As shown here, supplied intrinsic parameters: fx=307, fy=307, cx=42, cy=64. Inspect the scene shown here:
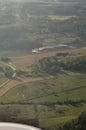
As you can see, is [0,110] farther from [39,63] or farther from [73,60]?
[73,60]

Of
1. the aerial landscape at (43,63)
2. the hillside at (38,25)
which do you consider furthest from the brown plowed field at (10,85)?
the hillside at (38,25)

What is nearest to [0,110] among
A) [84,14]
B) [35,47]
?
[35,47]

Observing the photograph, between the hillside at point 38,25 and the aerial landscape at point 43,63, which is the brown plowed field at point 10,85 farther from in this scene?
the hillside at point 38,25

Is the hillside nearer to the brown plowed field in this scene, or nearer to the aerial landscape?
the aerial landscape

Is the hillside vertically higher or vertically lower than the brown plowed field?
higher

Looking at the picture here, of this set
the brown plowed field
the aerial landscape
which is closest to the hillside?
the aerial landscape

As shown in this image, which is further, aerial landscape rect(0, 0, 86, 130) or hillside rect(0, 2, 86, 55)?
hillside rect(0, 2, 86, 55)

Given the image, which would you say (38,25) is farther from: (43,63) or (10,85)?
(10,85)

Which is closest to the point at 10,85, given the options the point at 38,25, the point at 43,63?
the point at 43,63
